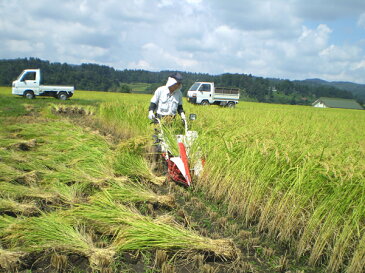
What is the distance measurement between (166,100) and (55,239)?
303 centimetres

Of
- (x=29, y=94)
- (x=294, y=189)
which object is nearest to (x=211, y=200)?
(x=294, y=189)

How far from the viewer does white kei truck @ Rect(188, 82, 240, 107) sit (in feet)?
67.2

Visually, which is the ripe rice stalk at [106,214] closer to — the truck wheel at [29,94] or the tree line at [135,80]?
the truck wheel at [29,94]

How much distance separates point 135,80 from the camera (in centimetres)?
7981

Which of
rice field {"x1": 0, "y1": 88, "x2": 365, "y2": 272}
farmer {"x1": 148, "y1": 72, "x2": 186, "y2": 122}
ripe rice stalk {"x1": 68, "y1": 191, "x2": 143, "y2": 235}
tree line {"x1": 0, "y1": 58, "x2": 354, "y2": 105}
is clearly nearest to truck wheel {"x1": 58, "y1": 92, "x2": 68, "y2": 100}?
tree line {"x1": 0, "y1": 58, "x2": 354, "y2": 105}

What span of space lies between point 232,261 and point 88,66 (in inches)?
3132

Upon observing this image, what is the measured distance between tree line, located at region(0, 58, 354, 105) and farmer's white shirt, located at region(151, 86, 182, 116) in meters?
16.8

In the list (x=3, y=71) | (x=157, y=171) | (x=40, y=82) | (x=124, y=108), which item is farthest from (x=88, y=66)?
(x=157, y=171)

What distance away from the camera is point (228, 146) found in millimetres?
3674

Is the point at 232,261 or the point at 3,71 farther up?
the point at 3,71

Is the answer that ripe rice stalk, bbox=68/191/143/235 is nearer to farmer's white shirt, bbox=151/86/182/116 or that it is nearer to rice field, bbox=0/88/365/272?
rice field, bbox=0/88/365/272

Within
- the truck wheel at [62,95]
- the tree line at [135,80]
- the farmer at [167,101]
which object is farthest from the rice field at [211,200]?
the tree line at [135,80]

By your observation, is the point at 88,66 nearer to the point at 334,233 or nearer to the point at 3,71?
the point at 3,71

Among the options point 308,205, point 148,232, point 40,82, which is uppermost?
point 40,82
